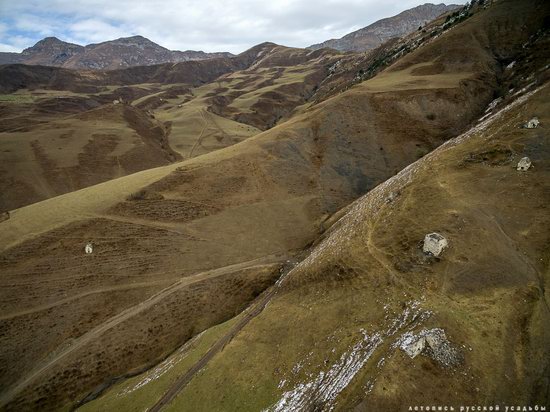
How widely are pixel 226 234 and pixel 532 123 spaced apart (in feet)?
129

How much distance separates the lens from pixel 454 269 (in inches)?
975

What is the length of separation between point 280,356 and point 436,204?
63.5 feet

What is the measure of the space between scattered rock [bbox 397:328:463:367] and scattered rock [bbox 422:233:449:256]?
728cm

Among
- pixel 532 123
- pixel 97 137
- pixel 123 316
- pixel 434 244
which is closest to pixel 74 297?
pixel 123 316

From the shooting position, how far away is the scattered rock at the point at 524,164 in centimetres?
3052

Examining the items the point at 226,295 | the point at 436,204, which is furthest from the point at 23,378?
the point at 436,204

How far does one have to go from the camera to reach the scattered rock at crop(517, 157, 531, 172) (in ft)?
100

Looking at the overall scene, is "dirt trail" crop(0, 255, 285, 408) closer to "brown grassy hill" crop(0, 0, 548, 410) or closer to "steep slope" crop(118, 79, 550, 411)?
"brown grassy hill" crop(0, 0, 548, 410)

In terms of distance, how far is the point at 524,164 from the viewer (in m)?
30.7

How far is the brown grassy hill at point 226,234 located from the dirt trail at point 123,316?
0.51ft

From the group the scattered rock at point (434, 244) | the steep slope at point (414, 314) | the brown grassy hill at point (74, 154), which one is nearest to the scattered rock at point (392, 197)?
the steep slope at point (414, 314)

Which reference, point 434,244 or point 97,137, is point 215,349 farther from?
point 97,137

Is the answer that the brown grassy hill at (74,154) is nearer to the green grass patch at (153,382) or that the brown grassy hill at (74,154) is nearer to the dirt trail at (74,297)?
the dirt trail at (74,297)

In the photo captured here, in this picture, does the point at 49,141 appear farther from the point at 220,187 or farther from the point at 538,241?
the point at 538,241
